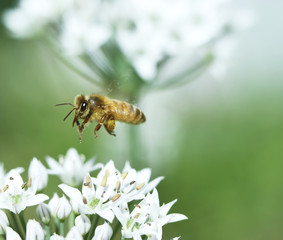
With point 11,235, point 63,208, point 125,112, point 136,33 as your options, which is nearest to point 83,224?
point 63,208

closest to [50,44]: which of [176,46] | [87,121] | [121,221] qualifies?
[176,46]

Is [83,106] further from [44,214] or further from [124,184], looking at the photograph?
[44,214]

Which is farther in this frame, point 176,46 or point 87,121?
point 176,46

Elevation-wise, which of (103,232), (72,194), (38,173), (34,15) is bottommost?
(103,232)

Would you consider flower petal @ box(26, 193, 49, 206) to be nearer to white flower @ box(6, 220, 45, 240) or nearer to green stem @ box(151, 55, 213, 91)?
white flower @ box(6, 220, 45, 240)

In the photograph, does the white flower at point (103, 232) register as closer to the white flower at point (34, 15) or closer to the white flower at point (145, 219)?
the white flower at point (145, 219)

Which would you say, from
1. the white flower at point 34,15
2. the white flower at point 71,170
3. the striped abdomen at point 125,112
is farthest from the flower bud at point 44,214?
the white flower at point 34,15

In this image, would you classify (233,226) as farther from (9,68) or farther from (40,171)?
(9,68)
